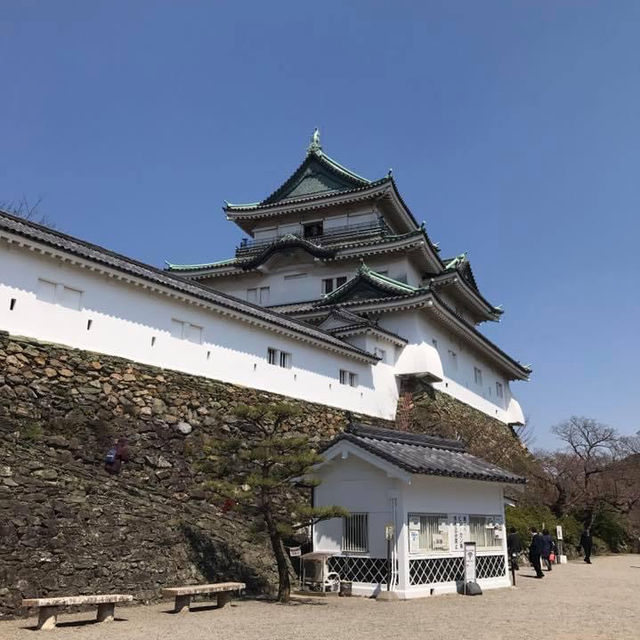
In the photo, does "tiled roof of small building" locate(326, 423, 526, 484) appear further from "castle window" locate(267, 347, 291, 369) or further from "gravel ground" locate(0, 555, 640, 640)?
"castle window" locate(267, 347, 291, 369)

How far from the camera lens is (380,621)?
32.4 feet

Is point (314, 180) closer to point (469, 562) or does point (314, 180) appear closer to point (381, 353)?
point (381, 353)

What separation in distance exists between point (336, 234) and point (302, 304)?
491 cm

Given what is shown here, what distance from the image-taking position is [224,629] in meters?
9.04

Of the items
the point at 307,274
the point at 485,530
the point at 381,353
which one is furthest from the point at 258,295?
the point at 485,530

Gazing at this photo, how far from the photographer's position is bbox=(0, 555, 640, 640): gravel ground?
8711 millimetres

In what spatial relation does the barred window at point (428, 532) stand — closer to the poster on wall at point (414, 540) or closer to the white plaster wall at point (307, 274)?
the poster on wall at point (414, 540)

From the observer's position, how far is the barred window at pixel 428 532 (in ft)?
42.1

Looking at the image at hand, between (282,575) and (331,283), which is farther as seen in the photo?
(331,283)

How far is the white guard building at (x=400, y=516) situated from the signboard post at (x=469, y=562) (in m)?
0.15

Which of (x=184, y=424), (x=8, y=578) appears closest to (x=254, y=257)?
(x=184, y=424)

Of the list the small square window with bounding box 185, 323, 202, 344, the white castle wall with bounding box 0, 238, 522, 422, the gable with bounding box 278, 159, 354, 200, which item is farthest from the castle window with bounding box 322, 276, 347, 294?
the small square window with bounding box 185, 323, 202, 344

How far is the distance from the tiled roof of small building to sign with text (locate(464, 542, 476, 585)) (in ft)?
4.99

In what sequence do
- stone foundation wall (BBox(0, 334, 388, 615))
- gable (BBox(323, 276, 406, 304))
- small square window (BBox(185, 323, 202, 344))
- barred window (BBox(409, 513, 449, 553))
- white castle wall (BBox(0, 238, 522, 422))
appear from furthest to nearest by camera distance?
gable (BBox(323, 276, 406, 304)) < small square window (BBox(185, 323, 202, 344)) < white castle wall (BBox(0, 238, 522, 422)) < barred window (BBox(409, 513, 449, 553)) < stone foundation wall (BBox(0, 334, 388, 615))
